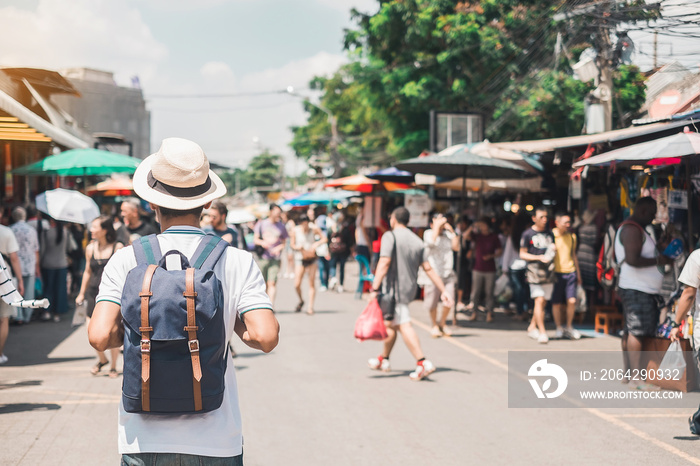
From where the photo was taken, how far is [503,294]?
47.5ft

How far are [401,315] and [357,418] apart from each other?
188cm

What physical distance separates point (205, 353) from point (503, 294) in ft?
40.7

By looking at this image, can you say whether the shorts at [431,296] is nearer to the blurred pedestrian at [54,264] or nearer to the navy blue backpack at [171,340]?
the blurred pedestrian at [54,264]

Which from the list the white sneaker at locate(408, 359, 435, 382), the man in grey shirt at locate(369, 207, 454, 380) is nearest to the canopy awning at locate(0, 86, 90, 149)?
the man in grey shirt at locate(369, 207, 454, 380)

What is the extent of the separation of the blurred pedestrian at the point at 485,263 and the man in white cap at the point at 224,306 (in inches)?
418

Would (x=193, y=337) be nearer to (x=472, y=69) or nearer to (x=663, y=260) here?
(x=663, y=260)

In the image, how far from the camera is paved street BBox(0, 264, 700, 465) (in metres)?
5.64

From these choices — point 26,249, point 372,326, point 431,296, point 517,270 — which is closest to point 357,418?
point 372,326

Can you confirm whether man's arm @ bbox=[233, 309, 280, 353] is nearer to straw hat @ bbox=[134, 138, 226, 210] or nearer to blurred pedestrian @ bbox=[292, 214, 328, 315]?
straw hat @ bbox=[134, 138, 226, 210]

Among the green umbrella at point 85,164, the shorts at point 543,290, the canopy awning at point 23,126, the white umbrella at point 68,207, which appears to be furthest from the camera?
the green umbrella at point 85,164

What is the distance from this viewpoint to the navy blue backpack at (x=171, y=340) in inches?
99.8

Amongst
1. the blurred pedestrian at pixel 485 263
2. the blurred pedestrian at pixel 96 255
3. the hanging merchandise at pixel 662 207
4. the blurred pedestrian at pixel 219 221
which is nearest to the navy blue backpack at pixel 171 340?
the blurred pedestrian at pixel 96 255

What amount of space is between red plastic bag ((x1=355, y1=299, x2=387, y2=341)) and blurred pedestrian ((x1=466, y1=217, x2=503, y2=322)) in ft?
18.0

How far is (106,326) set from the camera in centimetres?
264
